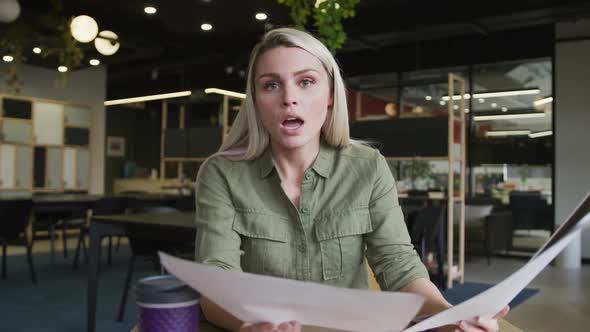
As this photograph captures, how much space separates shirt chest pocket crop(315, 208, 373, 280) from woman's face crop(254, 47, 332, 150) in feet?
0.68

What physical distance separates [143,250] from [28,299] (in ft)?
4.36

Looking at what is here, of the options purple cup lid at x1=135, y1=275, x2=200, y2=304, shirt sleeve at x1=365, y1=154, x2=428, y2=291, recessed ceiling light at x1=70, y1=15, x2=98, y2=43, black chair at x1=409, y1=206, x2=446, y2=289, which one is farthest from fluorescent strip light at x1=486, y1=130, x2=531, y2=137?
purple cup lid at x1=135, y1=275, x2=200, y2=304

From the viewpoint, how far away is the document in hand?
2.50 feet

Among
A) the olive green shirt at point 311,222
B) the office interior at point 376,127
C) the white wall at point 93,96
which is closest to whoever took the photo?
the olive green shirt at point 311,222

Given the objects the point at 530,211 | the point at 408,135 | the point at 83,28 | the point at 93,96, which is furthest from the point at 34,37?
the point at 530,211

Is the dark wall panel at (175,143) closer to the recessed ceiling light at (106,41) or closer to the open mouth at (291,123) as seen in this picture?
the recessed ceiling light at (106,41)

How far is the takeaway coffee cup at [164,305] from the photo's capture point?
2.37 ft

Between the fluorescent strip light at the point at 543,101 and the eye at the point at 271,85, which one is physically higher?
the fluorescent strip light at the point at 543,101

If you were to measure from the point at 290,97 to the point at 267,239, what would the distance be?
34cm

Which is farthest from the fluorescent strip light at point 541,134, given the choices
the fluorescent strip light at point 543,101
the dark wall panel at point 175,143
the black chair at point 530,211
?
the dark wall panel at point 175,143

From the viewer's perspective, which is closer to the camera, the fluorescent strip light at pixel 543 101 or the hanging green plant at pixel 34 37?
the hanging green plant at pixel 34 37

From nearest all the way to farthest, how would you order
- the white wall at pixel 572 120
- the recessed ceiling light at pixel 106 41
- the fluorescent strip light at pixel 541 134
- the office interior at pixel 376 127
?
Result: the office interior at pixel 376 127 < the recessed ceiling light at pixel 106 41 < the white wall at pixel 572 120 < the fluorescent strip light at pixel 541 134

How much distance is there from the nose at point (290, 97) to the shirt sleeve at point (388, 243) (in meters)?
0.32

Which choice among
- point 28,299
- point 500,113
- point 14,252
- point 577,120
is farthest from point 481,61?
point 14,252
